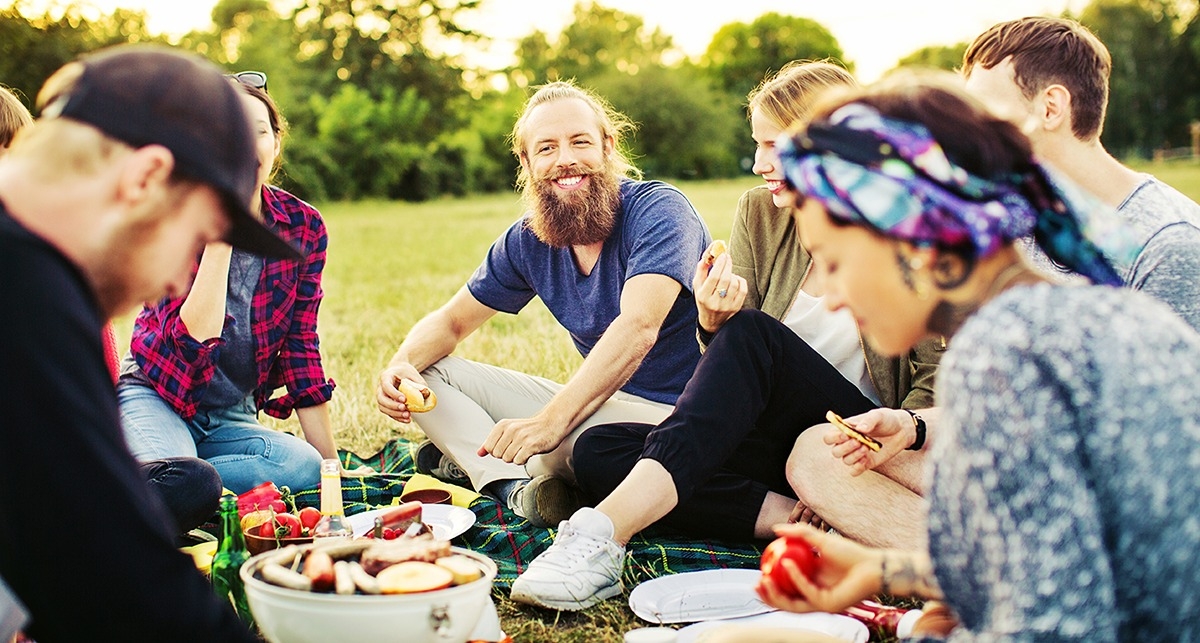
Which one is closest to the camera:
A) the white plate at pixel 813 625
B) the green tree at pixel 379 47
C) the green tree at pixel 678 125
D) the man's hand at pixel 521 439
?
the white plate at pixel 813 625

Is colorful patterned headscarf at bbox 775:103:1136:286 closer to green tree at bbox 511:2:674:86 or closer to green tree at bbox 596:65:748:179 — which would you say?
green tree at bbox 596:65:748:179

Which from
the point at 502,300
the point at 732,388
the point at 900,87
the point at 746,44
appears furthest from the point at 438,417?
the point at 746,44

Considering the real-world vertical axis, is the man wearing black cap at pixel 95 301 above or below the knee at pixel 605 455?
→ above

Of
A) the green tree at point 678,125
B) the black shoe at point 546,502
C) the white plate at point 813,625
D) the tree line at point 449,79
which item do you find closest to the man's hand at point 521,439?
the black shoe at point 546,502

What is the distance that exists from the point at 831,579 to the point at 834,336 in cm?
187

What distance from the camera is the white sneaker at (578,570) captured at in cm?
303

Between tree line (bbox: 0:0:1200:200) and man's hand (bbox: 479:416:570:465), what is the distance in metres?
9.61

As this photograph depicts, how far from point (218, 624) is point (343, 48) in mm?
46090

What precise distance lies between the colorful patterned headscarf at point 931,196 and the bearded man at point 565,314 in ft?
6.84

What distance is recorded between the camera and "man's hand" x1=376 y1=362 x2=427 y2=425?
4.28 m

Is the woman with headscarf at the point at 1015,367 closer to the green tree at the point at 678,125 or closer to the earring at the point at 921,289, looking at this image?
the earring at the point at 921,289

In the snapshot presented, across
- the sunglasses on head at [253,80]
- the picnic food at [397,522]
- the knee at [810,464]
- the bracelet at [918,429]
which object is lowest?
the picnic food at [397,522]

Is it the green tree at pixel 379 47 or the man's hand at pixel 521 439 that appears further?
the green tree at pixel 379 47

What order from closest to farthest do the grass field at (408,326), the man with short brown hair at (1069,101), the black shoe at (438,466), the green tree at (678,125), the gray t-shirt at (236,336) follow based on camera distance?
the man with short brown hair at (1069,101) < the grass field at (408,326) < the gray t-shirt at (236,336) < the black shoe at (438,466) < the green tree at (678,125)
